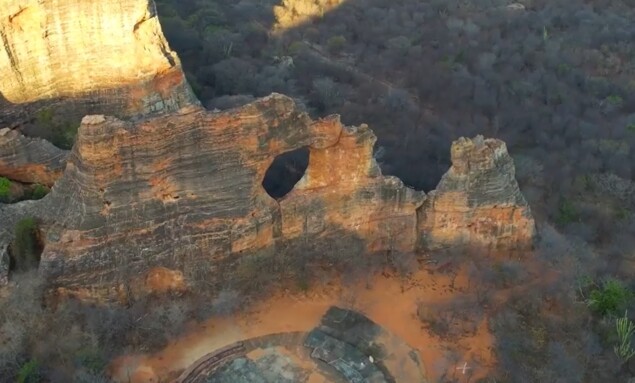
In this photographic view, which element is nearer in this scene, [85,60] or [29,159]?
[29,159]

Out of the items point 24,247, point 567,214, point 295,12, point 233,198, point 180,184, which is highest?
point 180,184

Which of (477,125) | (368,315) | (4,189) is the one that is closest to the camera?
(4,189)

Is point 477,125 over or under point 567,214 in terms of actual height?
over

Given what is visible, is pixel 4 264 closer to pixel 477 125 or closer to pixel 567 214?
pixel 567 214

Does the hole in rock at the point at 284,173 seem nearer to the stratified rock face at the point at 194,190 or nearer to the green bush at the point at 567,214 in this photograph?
the stratified rock face at the point at 194,190

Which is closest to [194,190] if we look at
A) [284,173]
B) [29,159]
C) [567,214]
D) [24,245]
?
[24,245]

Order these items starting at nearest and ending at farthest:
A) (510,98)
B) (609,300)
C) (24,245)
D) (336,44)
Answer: (24,245)
(609,300)
(510,98)
(336,44)

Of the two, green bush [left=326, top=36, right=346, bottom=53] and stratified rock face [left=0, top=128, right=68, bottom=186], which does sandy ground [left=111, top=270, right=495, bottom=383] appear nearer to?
stratified rock face [left=0, top=128, right=68, bottom=186]
